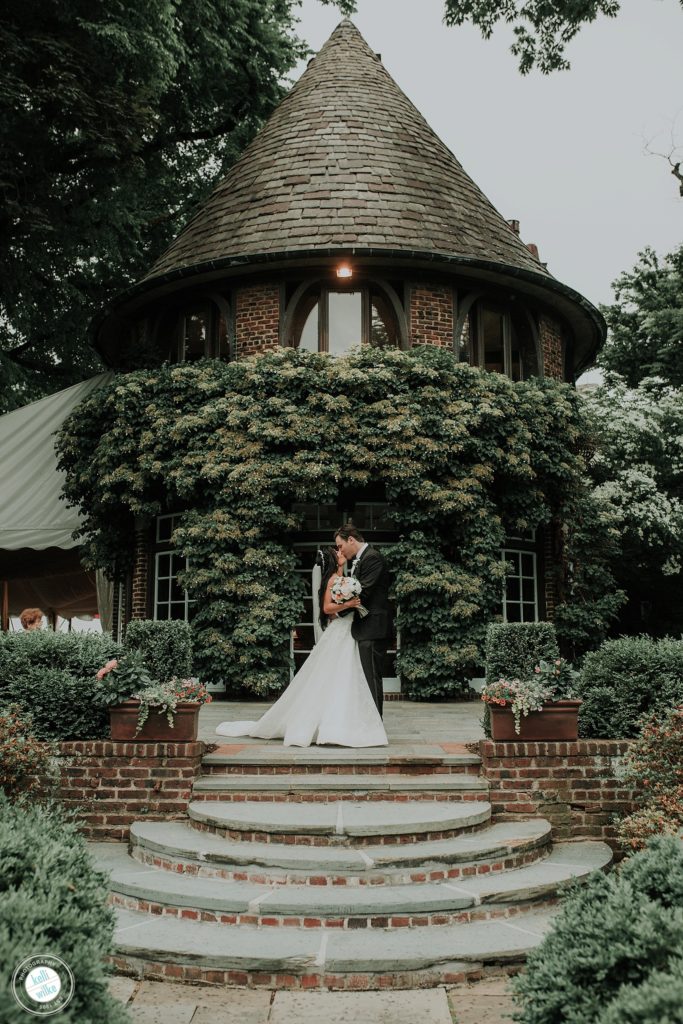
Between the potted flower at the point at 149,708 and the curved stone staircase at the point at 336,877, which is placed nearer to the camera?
the curved stone staircase at the point at 336,877

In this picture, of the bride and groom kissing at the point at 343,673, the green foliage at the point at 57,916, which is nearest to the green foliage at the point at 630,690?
the bride and groom kissing at the point at 343,673

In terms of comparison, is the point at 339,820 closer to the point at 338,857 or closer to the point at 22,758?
the point at 338,857

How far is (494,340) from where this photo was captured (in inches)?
595

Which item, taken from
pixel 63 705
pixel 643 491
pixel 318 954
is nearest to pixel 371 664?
pixel 63 705

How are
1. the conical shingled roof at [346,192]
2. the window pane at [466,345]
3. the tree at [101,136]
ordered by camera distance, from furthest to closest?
the window pane at [466,345] → the tree at [101,136] → the conical shingled roof at [346,192]

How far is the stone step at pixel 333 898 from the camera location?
16.1ft

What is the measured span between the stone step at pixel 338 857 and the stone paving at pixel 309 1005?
0.98 metres

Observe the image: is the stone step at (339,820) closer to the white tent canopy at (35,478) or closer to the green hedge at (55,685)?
the green hedge at (55,685)

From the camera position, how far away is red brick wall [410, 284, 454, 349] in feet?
45.9

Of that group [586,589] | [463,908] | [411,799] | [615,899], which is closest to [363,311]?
[586,589]

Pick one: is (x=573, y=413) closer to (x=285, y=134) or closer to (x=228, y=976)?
(x=285, y=134)

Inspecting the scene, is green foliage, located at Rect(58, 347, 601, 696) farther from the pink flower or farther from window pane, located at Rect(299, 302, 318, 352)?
the pink flower

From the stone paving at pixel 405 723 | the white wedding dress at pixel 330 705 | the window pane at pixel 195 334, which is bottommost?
the stone paving at pixel 405 723

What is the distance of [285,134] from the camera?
1602 centimetres
